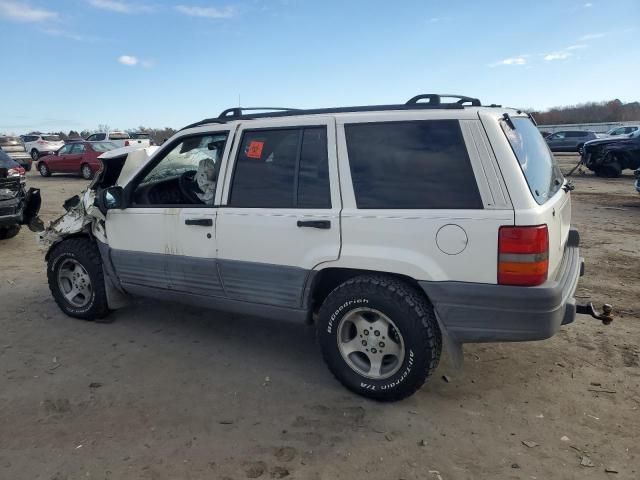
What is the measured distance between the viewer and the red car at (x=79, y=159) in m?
19.3

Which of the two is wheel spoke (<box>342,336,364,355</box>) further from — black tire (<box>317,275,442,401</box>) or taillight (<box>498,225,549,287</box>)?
taillight (<box>498,225,549,287</box>)

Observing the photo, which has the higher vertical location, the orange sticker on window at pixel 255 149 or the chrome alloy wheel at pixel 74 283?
the orange sticker on window at pixel 255 149

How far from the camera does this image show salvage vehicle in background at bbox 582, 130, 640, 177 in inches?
651

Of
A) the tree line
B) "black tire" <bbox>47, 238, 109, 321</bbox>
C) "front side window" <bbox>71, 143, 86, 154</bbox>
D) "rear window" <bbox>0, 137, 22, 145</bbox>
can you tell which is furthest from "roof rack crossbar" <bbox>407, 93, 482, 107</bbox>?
the tree line

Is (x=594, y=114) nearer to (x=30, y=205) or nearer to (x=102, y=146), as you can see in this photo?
(x=102, y=146)

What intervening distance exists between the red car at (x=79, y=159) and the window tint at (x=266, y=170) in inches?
665

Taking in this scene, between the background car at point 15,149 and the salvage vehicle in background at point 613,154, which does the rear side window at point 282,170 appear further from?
the background car at point 15,149

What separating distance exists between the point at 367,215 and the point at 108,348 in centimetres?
258

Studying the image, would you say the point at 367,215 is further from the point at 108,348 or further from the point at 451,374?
the point at 108,348

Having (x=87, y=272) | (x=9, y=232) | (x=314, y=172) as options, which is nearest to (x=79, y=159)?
(x=9, y=232)

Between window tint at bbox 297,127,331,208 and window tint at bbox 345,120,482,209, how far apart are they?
195 millimetres

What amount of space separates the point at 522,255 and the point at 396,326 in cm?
87

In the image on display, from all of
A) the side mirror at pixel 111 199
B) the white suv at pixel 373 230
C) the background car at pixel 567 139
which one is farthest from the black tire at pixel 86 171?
the background car at pixel 567 139

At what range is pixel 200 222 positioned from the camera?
3924 mm
